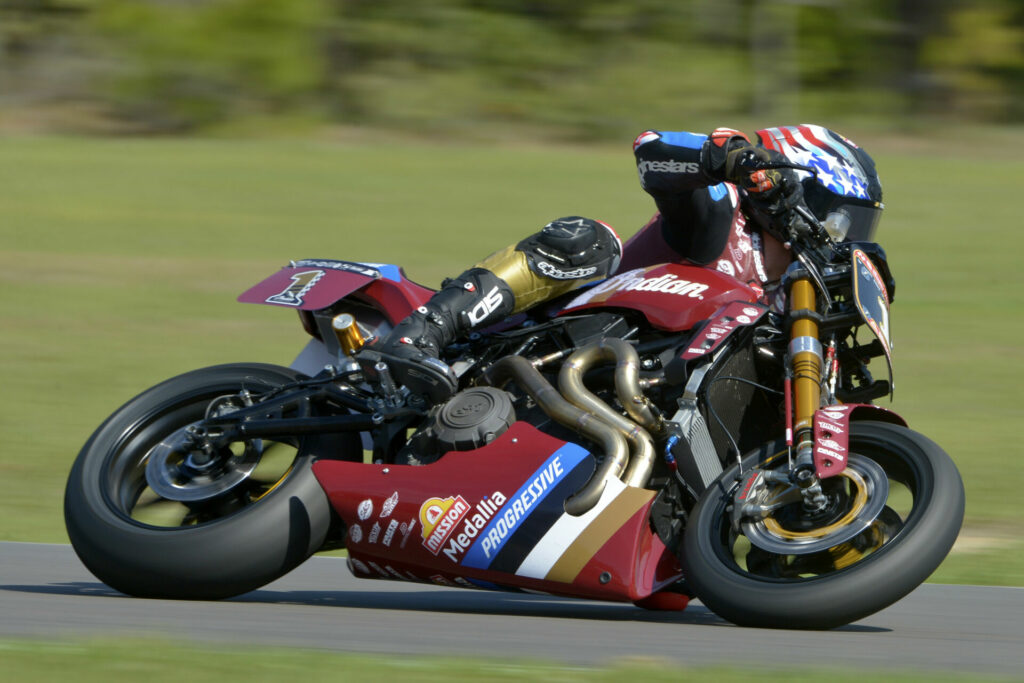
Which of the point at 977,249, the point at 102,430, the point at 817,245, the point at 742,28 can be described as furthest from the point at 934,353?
the point at 742,28

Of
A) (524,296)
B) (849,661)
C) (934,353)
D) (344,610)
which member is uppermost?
(524,296)

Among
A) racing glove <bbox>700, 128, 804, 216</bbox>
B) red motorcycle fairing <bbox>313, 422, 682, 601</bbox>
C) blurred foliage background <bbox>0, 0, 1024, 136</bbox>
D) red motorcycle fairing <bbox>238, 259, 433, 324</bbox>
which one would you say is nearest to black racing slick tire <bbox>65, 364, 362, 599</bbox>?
red motorcycle fairing <bbox>313, 422, 682, 601</bbox>

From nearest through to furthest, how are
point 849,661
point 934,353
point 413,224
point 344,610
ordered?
point 849,661 < point 344,610 < point 934,353 < point 413,224

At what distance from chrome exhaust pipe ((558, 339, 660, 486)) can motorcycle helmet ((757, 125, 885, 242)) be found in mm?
794

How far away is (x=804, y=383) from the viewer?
432 centimetres

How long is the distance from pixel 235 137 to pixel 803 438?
20.3 meters

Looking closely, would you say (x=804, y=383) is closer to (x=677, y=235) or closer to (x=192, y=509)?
(x=677, y=235)

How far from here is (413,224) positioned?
627 inches

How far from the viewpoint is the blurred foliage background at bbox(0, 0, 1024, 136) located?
24594mm

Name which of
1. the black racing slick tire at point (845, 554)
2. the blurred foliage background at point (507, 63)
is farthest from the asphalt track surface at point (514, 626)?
the blurred foliage background at point (507, 63)

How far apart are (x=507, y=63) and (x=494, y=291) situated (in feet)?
77.3

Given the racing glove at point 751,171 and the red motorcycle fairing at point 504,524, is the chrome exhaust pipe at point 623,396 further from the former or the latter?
the racing glove at point 751,171

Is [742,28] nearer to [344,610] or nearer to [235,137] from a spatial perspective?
[235,137]

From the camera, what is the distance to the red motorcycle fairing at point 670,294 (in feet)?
14.9
